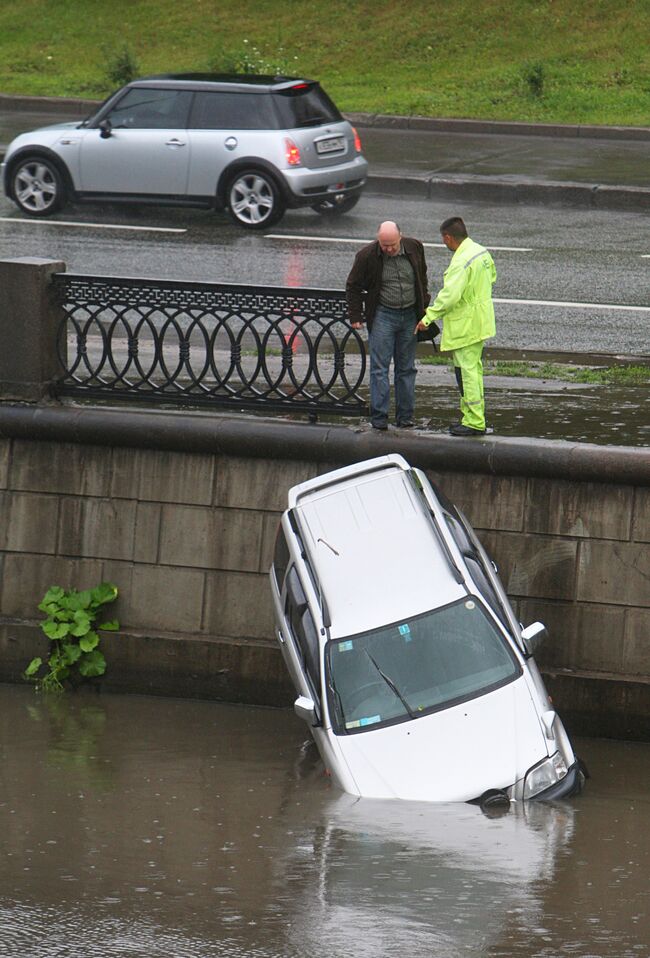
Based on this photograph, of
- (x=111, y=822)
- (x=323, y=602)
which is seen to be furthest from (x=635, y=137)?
(x=111, y=822)

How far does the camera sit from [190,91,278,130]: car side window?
18.2m

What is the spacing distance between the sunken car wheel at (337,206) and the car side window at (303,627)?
31.2ft

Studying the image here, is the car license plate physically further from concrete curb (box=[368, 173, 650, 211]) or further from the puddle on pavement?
the puddle on pavement

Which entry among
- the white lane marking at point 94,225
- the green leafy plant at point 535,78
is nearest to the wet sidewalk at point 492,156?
the green leafy plant at point 535,78

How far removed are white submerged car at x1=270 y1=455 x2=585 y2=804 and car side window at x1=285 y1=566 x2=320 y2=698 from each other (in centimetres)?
1

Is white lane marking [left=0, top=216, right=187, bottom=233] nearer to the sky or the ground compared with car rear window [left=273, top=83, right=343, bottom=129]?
nearer to the ground

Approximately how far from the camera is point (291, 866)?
816 cm

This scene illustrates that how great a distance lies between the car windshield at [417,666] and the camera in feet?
29.7

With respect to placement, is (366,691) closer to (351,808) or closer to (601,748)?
(351,808)

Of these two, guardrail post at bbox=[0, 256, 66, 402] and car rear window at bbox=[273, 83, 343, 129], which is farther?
car rear window at bbox=[273, 83, 343, 129]

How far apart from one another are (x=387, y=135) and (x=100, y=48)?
8.01 meters

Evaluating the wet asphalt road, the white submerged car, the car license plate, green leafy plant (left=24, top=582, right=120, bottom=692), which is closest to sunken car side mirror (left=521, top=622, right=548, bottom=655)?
the white submerged car

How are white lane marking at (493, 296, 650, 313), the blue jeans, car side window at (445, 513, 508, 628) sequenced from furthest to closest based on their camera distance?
white lane marking at (493, 296, 650, 313) → the blue jeans → car side window at (445, 513, 508, 628)

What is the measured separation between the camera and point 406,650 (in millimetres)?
9227
